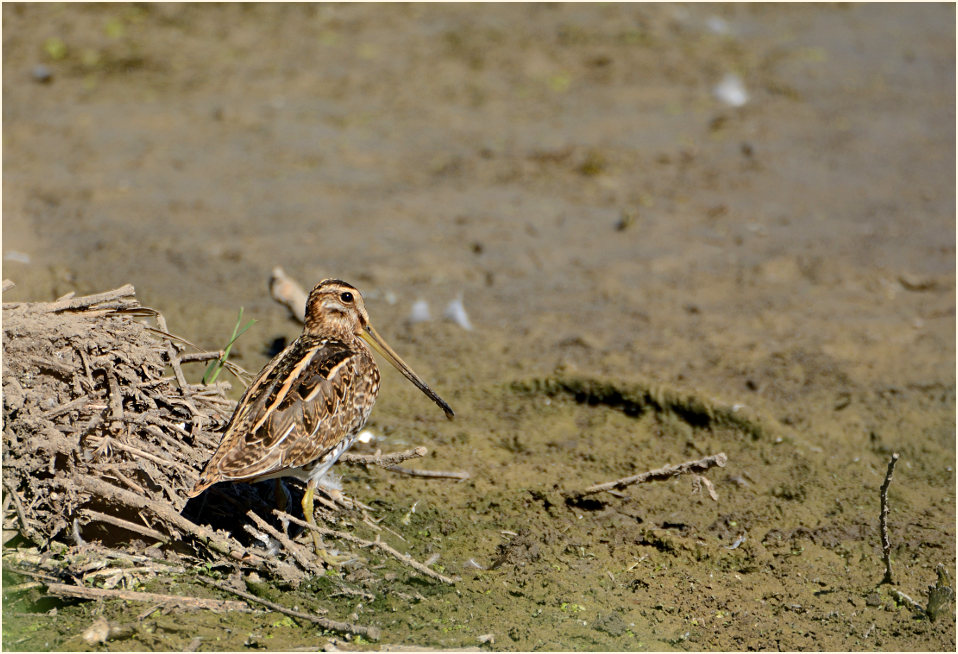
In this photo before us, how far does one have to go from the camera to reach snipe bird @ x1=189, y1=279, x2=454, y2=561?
13.0ft

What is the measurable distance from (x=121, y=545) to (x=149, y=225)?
156 inches

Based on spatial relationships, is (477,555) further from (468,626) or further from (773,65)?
(773,65)

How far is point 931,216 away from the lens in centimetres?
834

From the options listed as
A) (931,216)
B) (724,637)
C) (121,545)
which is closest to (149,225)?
(121,545)

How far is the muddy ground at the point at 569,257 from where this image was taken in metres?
4.51

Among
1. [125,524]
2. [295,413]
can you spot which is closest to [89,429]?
[125,524]

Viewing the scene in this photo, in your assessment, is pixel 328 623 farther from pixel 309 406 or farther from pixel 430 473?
pixel 430 473

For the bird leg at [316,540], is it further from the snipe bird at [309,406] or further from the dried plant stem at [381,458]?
the dried plant stem at [381,458]

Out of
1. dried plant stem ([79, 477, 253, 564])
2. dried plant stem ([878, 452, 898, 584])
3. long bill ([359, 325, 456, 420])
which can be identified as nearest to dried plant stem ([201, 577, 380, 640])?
dried plant stem ([79, 477, 253, 564])

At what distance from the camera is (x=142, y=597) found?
3857mm

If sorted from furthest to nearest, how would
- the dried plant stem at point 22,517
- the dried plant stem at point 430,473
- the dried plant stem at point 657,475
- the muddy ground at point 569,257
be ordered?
the dried plant stem at point 430,473 → the dried plant stem at point 657,475 → the muddy ground at point 569,257 → the dried plant stem at point 22,517

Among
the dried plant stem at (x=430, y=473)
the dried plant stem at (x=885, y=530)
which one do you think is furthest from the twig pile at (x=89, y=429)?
A: the dried plant stem at (x=885, y=530)

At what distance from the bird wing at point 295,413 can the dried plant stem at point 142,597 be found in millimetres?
418

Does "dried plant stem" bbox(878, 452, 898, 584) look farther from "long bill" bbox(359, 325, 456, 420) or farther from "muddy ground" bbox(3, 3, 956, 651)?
"long bill" bbox(359, 325, 456, 420)
